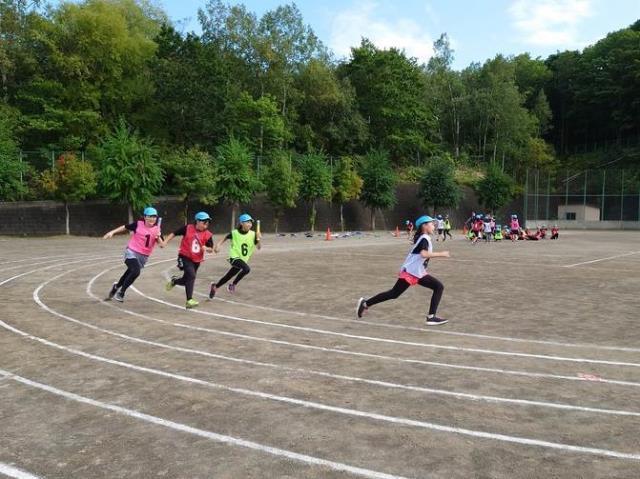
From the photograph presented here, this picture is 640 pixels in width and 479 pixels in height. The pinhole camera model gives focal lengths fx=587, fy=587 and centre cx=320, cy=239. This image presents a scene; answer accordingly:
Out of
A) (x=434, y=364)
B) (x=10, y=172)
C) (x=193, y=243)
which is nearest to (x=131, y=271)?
(x=193, y=243)

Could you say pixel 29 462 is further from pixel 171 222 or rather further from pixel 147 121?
pixel 147 121

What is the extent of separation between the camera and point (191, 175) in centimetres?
4081

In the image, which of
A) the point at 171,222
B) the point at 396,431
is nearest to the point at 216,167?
the point at 171,222

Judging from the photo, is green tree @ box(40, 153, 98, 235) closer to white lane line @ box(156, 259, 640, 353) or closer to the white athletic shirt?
white lane line @ box(156, 259, 640, 353)

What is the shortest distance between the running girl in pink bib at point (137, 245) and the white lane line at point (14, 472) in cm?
756

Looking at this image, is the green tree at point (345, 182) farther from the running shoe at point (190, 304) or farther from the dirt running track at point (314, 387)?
the running shoe at point (190, 304)

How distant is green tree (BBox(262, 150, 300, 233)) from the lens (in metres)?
44.8

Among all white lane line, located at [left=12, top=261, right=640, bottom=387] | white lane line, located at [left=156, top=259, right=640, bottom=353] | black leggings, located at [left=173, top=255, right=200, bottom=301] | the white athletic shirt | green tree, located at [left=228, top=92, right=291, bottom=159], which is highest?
green tree, located at [left=228, top=92, right=291, bottom=159]

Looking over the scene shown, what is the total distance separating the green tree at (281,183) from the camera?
44781 mm

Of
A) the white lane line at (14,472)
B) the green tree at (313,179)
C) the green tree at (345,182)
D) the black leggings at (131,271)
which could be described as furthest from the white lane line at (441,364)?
the green tree at (345,182)

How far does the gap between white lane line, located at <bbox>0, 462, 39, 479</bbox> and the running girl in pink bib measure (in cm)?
756

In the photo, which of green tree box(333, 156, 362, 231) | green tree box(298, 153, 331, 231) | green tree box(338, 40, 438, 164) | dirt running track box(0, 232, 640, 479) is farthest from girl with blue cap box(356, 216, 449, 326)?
green tree box(338, 40, 438, 164)

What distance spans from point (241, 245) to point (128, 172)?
26.2 m

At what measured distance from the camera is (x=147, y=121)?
52062mm
